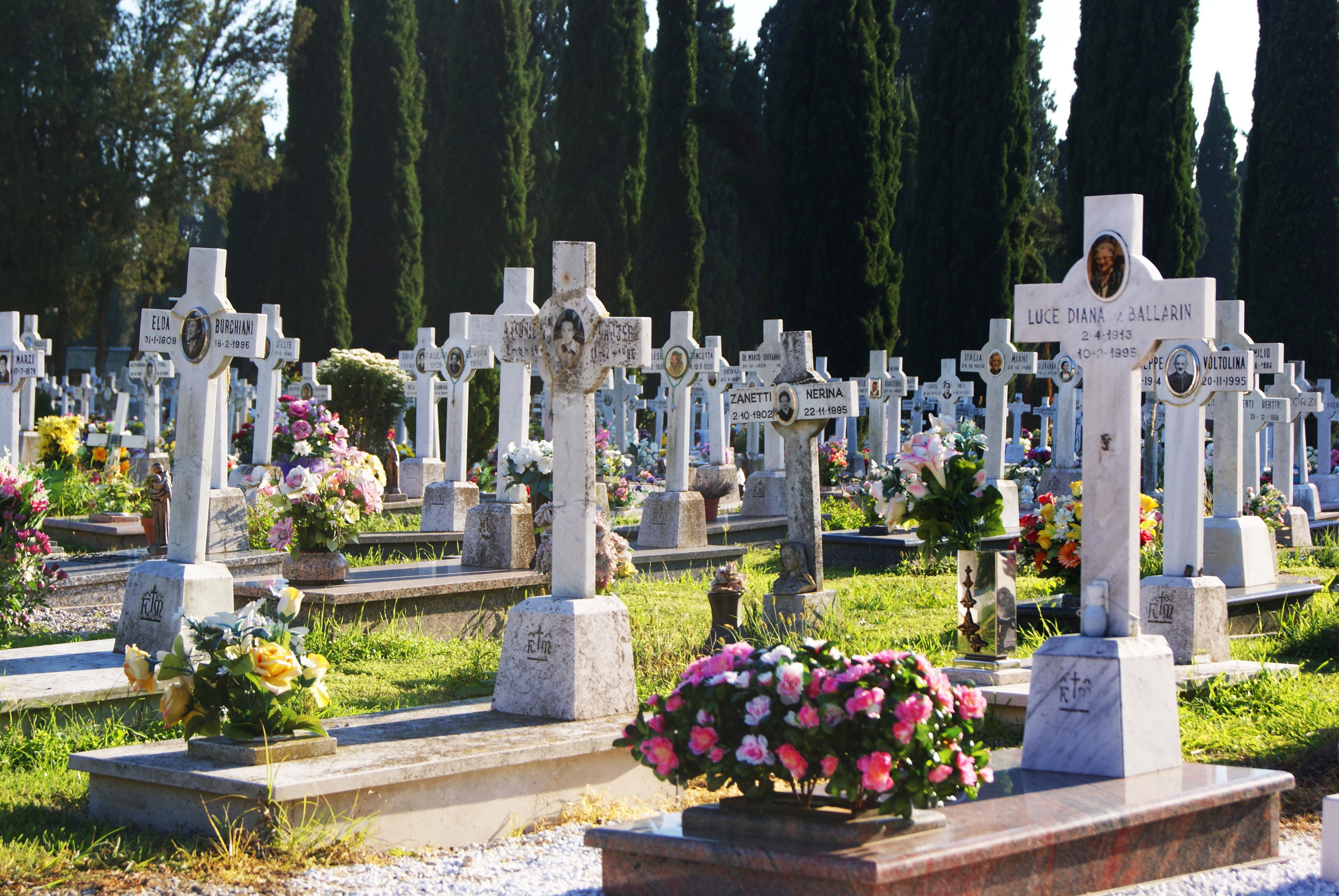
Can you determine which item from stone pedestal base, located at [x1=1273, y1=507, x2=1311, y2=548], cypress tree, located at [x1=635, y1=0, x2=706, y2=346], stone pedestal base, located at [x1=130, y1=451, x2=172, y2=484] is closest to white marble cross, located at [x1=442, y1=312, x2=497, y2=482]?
stone pedestal base, located at [x1=130, y1=451, x2=172, y2=484]

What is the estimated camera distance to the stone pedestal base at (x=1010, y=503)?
13.3 meters

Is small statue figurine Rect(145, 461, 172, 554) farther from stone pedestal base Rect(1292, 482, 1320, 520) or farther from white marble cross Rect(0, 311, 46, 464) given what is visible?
stone pedestal base Rect(1292, 482, 1320, 520)

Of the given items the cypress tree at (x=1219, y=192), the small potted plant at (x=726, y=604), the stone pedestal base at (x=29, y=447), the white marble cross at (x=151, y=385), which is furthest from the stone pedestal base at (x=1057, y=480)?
the cypress tree at (x=1219, y=192)

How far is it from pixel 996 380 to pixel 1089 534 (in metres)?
9.79

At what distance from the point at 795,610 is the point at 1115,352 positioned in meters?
3.35

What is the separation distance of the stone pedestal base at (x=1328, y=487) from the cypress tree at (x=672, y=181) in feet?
41.5

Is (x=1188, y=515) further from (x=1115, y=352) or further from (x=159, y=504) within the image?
(x=159, y=504)

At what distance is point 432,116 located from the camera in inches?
1425

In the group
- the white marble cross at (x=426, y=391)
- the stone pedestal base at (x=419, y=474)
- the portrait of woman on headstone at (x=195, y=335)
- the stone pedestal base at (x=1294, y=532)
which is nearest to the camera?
the portrait of woman on headstone at (x=195, y=335)

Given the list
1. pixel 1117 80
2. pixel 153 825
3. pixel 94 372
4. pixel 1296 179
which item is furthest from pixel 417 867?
pixel 94 372

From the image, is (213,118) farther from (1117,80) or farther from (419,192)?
(1117,80)

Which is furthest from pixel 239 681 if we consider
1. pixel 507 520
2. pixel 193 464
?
pixel 507 520

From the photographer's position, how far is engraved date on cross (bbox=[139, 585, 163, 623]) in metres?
6.70

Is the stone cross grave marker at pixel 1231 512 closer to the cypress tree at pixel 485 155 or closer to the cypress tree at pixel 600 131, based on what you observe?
the cypress tree at pixel 600 131
